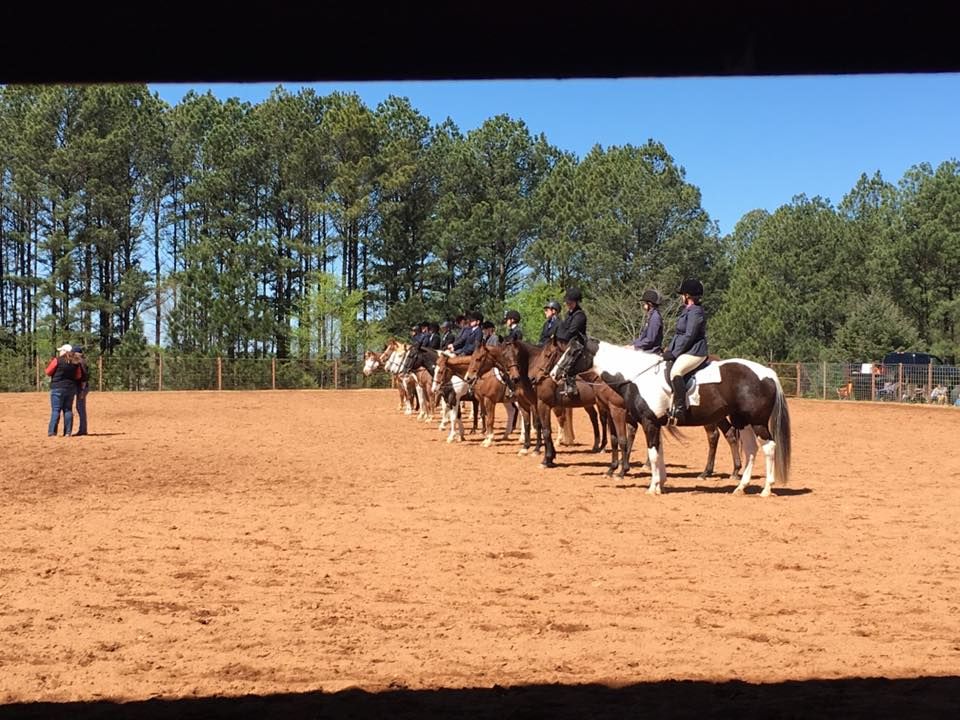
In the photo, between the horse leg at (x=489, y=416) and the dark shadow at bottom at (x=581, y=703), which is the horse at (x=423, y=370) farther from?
the dark shadow at bottom at (x=581, y=703)

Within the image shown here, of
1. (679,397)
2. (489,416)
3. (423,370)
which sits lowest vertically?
(489,416)

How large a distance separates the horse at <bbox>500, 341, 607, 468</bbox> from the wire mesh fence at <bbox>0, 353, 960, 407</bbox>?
95.8 ft

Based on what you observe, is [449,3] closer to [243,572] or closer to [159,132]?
[243,572]

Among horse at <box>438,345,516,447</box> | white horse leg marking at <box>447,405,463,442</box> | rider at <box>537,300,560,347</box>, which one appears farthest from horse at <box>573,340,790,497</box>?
white horse leg marking at <box>447,405,463,442</box>

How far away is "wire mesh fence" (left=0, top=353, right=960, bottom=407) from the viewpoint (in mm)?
44344

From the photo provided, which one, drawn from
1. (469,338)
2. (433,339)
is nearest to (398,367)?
(433,339)

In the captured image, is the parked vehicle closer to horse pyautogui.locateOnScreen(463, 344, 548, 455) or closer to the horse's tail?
horse pyautogui.locateOnScreen(463, 344, 548, 455)

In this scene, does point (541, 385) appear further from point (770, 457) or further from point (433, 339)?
point (433, 339)

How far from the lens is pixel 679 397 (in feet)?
46.3

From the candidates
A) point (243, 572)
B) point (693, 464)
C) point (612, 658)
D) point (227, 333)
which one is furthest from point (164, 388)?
point (612, 658)

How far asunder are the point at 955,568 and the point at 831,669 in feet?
12.3

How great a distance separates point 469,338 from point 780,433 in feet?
39.0

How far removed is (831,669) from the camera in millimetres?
6258

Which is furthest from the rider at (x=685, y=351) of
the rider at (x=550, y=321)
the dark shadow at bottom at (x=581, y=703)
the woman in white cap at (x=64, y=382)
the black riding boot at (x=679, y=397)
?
the woman in white cap at (x=64, y=382)
